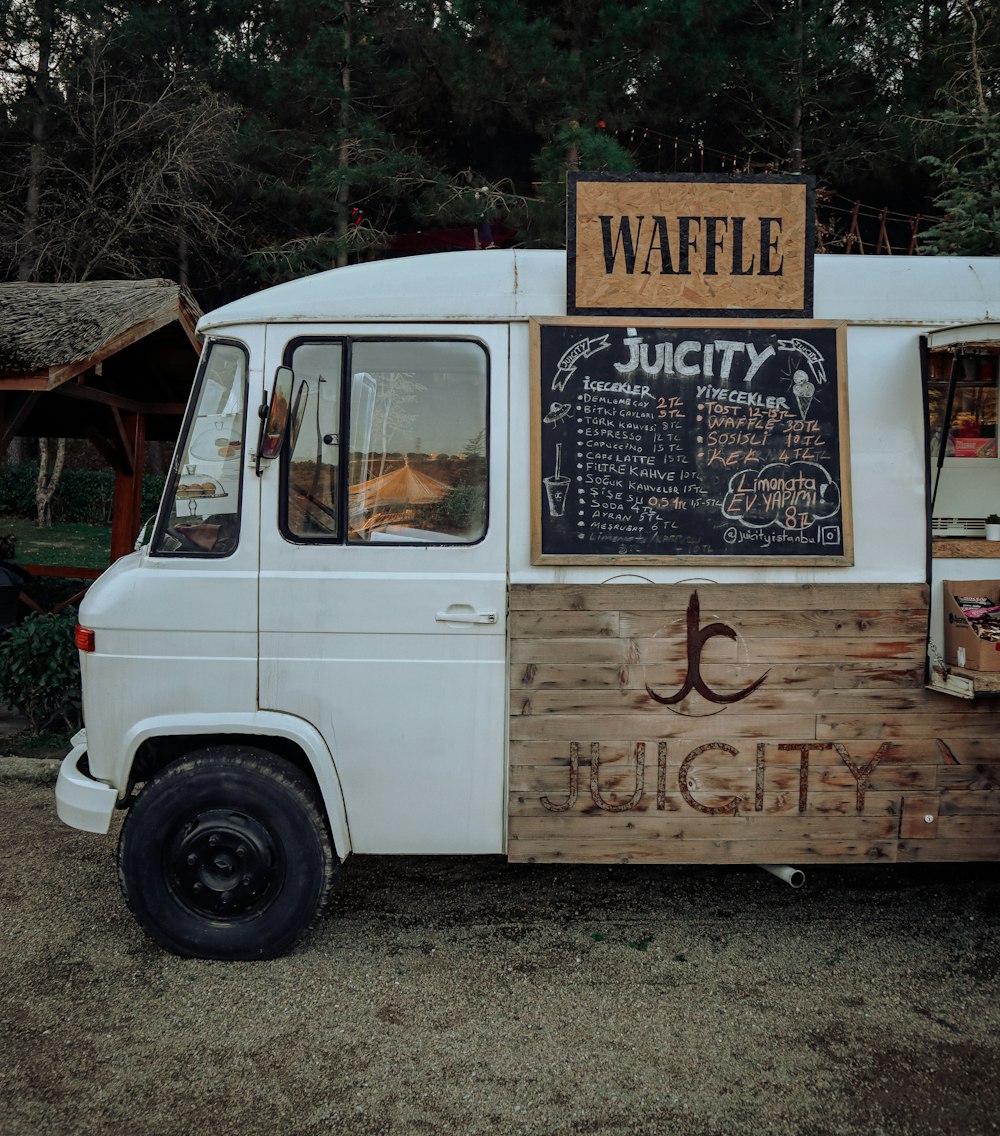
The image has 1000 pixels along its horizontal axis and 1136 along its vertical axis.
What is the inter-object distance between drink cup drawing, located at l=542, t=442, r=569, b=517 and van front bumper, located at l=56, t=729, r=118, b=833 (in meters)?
2.11

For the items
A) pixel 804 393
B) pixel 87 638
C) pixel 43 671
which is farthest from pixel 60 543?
pixel 804 393

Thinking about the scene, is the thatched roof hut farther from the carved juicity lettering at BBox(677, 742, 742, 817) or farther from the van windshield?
the carved juicity lettering at BBox(677, 742, 742, 817)

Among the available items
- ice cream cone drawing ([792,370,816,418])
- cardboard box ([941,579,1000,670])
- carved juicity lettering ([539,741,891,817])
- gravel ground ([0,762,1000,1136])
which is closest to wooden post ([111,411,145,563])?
gravel ground ([0,762,1000,1136])

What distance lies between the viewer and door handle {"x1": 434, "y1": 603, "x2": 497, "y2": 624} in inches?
146

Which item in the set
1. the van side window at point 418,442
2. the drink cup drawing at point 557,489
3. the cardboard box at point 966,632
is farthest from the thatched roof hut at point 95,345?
the cardboard box at point 966,632

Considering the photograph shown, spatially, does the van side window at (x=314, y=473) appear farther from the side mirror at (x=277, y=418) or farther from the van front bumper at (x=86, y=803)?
the van front bumper at (x=86, y=803)

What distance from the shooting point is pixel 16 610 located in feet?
27.1

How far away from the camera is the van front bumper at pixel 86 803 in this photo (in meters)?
3.76

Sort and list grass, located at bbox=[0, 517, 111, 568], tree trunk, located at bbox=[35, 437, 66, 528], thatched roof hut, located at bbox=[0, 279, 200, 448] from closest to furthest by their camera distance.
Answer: thatched roof hut, located at bbox=[0, 279, 200, 448] < grass, located at bbox=[0, 517, 111, 568] < tree trunk, located at bbox=[35, 437, 66, 528]

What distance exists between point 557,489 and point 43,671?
16.1 feet

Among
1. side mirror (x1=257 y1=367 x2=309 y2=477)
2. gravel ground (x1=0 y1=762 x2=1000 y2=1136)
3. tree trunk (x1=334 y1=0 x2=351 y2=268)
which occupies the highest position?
tree trunk (x1=334 y1=0 x2=351 y2=268)

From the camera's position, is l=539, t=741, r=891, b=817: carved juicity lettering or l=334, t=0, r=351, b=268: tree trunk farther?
l=334, t=0, r=351, b=268: tree trunk

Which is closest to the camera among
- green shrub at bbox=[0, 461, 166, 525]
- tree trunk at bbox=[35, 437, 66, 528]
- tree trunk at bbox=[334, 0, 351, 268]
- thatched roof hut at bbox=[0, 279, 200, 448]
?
thatched roof hut at bbox=[0, 279, 200, 448]

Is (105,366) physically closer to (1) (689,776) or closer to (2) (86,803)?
(2) (86,803)
